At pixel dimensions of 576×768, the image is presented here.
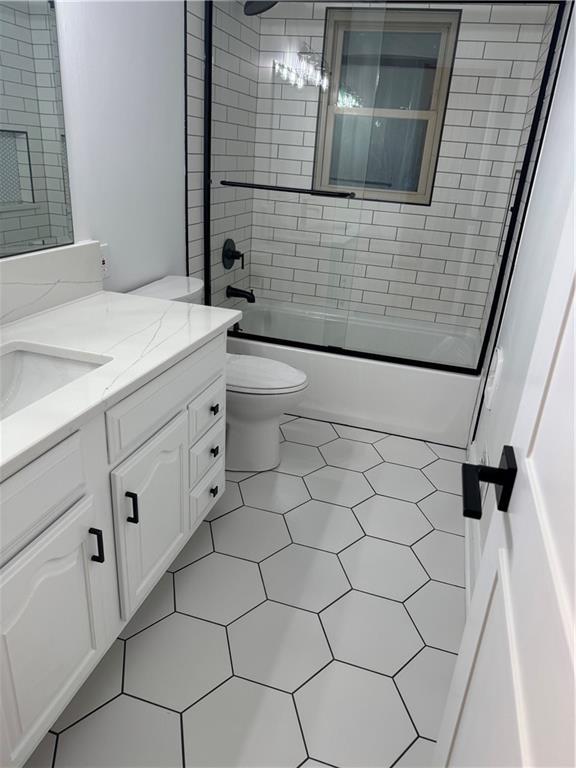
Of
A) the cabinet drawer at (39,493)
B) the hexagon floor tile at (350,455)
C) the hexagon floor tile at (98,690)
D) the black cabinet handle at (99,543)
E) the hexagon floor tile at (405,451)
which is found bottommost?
the hexagon floor tile at (98,690)

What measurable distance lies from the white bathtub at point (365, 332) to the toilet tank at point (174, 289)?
69cm

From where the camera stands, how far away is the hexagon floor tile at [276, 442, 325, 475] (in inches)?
96.3

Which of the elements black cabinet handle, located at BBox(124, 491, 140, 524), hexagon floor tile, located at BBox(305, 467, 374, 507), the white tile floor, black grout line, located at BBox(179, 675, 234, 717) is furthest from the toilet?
black grout line, located at BBox(179, 675, 234, 717)

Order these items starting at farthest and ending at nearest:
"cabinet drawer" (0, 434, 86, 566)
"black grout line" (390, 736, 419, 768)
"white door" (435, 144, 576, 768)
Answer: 1. "black grout line" (390, 736, 419, 768)
2. "cabinet drawer" (0, 434, 86, 566)
3. "white door" (435, 144, 576, 768)

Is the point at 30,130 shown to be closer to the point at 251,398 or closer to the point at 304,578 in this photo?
the point at 251,398

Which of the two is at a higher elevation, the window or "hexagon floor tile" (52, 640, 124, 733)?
the window

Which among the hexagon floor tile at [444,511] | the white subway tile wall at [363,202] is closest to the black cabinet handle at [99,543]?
the hexagon floor tile at [444,511]

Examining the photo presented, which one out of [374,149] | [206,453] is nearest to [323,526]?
[206,453]

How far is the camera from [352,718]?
1382 millimetres

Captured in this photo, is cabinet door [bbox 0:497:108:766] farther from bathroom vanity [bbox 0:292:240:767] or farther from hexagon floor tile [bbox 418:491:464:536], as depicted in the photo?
hexagon floor tile [bbox 418:491:464:536]

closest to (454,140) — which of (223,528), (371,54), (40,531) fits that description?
(371,54)

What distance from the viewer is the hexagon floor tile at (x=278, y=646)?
149cm

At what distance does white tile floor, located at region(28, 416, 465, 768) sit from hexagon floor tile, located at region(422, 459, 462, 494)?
0.08 metres

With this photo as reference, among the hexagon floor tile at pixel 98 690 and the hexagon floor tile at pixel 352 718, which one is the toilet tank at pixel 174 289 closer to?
the hexagon floor tile at pixel 98 690
